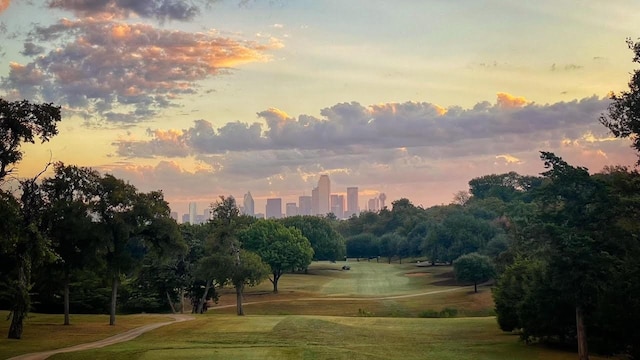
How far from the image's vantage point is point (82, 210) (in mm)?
48344

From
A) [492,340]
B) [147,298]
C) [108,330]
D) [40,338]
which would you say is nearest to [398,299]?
[147,298]

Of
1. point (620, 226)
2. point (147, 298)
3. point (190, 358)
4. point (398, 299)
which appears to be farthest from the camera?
point (398, 299)

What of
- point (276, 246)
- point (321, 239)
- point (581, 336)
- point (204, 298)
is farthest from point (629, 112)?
point (321, 239)

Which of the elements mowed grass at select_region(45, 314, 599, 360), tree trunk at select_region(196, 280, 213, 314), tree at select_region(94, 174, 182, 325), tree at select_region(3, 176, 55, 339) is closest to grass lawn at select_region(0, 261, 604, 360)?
mowed grass at select_region(45, 314, 599, 360)

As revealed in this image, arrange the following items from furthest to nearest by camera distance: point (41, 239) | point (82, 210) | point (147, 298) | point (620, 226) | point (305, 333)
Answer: point (147, 298) < point (82, 210) < point (305, 333) < point (41, 239) < point (620, 226)

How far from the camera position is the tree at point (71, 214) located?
47438 mm

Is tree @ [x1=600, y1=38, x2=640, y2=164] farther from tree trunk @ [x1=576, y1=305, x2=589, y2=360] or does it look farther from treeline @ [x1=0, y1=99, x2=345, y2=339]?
treeline @ [x1=0, y1=99, x2=345, y2=339]

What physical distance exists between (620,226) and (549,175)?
5138mm

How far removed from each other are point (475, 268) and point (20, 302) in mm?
73241

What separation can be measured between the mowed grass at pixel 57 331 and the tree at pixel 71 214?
2.83 meters

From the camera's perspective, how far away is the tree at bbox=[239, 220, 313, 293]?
106m

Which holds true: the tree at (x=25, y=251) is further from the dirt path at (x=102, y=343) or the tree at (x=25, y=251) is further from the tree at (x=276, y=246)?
the tree at (x=276, y=246)

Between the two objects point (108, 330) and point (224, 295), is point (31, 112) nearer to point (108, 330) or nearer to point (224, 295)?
point (108, 330)

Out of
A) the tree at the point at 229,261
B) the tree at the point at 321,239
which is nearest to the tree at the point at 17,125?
the tree at the point at 229,261
